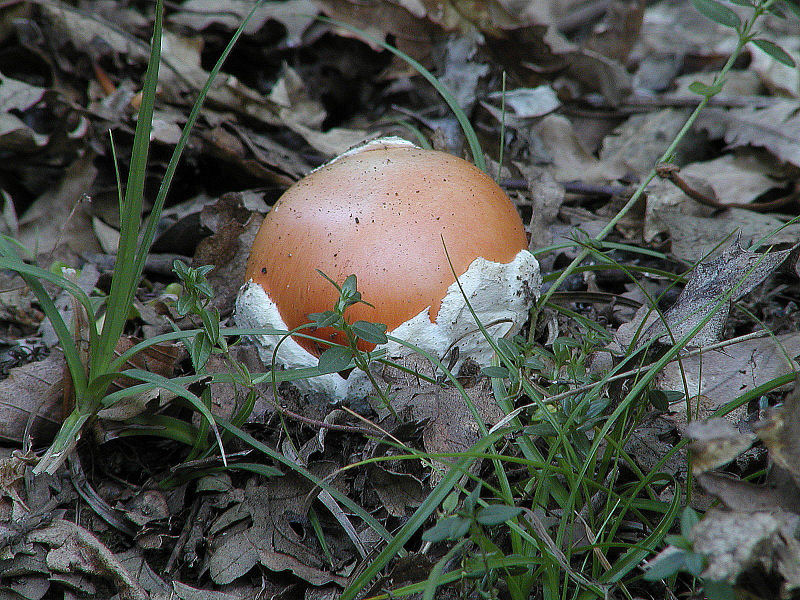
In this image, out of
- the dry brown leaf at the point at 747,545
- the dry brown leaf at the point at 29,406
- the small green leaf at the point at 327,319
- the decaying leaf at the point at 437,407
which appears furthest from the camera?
the dry brown leaf at the point at 29,406

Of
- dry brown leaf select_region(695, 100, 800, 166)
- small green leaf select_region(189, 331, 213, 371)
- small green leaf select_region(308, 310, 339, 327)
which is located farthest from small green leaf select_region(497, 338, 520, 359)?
dry brown leaf select_region(695, 100, 800, 166)

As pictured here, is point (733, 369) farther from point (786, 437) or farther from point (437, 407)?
point (437, 407)

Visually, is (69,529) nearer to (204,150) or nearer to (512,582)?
(512,582)

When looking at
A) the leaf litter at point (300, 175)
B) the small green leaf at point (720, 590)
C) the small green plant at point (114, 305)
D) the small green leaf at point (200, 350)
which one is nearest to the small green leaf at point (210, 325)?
the small green leaf at point (200, 350)

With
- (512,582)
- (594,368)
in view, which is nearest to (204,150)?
(594,368)

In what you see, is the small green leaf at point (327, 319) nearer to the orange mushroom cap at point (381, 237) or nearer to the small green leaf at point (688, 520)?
the orange mushroom cap at point (381, 237)
